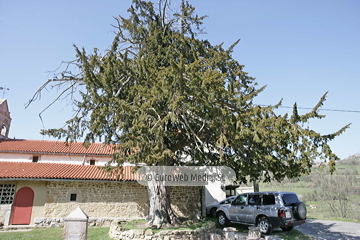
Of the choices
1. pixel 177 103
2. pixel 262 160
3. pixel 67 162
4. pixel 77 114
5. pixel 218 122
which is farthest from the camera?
pixel 67 162

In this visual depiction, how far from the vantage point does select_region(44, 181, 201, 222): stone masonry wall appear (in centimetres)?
1359

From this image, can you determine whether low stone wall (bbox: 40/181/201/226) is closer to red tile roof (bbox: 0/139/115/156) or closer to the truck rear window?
red tile roof (bbox: 0/139/115/156)

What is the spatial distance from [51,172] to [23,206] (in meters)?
2.25

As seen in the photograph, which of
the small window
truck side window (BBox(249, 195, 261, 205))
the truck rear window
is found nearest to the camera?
the truck rear window

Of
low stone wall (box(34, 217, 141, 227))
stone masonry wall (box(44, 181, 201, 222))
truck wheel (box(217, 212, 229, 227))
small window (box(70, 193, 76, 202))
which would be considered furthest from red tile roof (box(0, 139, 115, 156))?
truck wheel (box(217, 212, 229, 227))

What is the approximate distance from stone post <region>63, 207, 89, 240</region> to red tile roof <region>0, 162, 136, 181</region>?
8282 millimetres

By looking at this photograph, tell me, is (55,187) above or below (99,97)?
below

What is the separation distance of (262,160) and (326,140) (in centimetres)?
253

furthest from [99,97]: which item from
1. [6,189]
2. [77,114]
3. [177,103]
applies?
[6,189]

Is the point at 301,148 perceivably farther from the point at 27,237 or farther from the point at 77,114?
the point at 27,237

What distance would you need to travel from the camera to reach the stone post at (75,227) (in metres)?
4.69

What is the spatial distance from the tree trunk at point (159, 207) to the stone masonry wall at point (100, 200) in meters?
3.92

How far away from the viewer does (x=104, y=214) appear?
14.0 meters

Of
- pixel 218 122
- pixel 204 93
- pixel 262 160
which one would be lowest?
pixel 262 160
